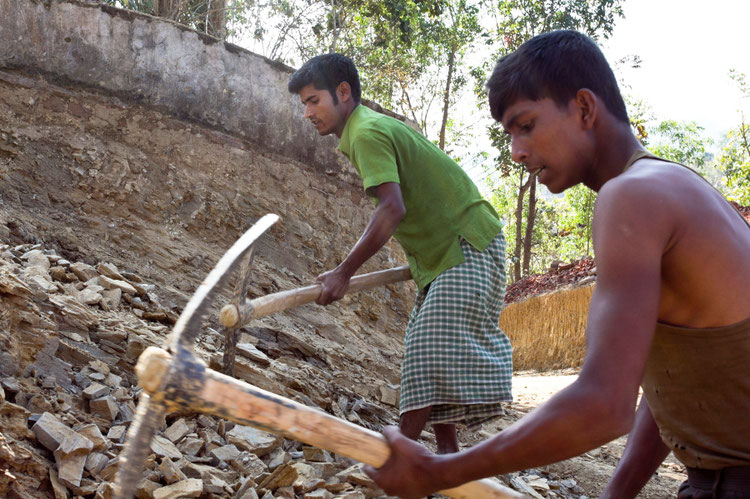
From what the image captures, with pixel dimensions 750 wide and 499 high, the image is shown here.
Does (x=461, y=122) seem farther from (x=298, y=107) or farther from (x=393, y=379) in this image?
(x=393, y=379)

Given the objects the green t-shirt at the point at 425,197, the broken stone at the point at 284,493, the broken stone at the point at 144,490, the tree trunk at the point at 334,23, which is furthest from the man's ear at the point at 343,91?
the tree trunk at the point at 334,23

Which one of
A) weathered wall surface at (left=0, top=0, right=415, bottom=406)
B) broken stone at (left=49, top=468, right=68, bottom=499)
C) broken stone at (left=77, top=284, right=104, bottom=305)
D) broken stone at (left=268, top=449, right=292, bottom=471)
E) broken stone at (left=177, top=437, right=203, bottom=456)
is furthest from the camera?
weathered wall surface at (left=0, top=0, right=415, bottom=406)

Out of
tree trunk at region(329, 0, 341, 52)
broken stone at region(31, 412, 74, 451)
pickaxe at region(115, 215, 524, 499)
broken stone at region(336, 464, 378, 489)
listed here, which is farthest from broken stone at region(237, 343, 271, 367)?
tree trunk at region(329, 0, 341, 52)

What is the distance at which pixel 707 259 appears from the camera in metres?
1.31

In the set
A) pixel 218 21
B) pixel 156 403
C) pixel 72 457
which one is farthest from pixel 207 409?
pixel 218 21

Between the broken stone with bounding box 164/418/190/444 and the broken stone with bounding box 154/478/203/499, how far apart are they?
1.27ft

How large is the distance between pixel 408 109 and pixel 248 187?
1174 cm

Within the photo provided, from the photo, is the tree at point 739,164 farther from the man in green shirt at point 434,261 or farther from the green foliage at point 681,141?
the man in green shirt at point 434,261

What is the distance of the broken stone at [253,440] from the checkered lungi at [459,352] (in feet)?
2.34

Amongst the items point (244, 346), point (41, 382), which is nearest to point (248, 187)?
point (244, 346)

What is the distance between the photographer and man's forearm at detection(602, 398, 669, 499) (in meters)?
1.82

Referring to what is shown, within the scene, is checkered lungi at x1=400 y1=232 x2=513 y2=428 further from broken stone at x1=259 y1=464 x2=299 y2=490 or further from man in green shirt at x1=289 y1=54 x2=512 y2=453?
broken stone at x1=259 y1=464 x2=299 y2=490

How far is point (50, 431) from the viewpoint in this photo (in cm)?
262

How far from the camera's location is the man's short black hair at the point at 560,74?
154cm
